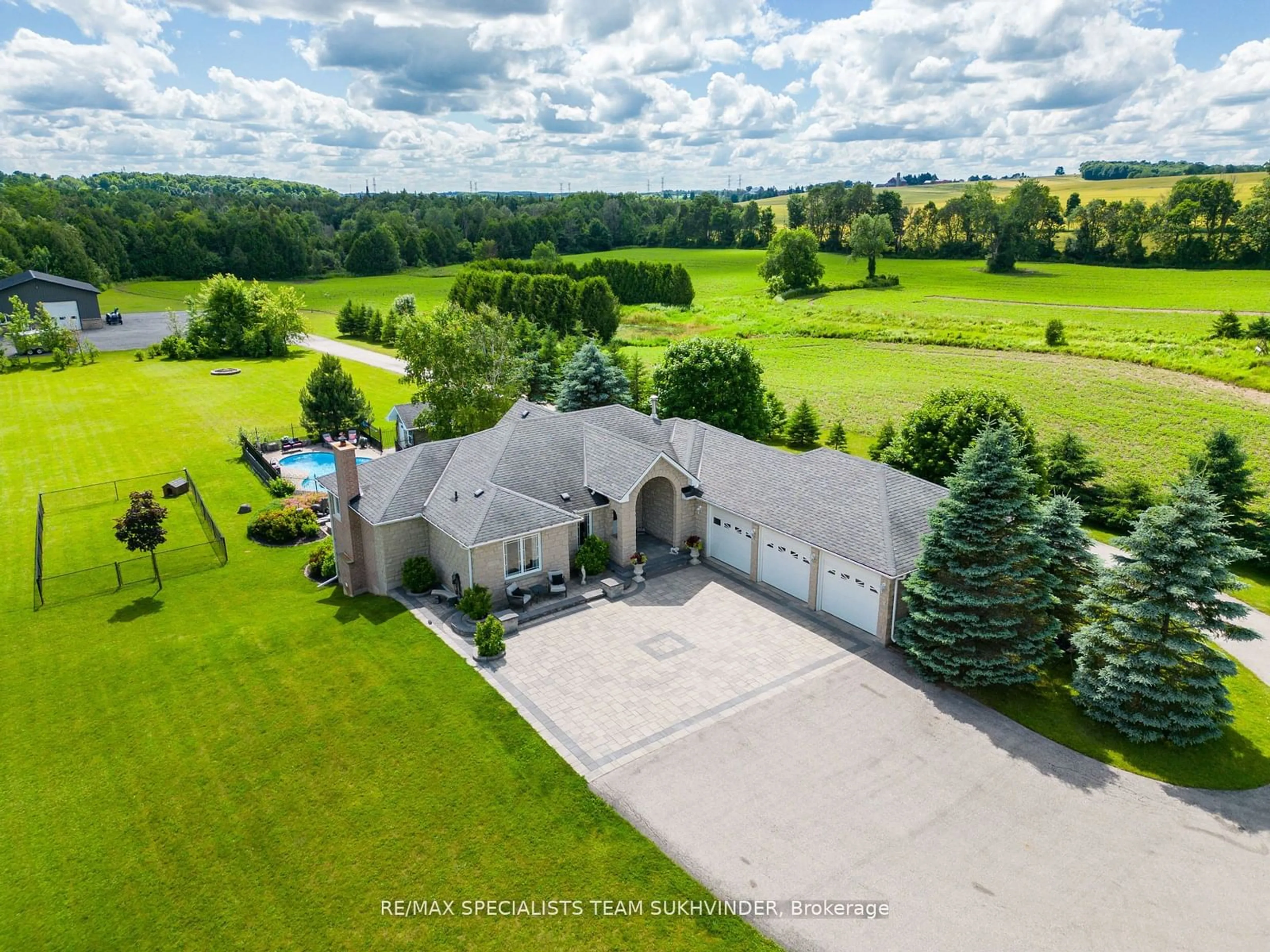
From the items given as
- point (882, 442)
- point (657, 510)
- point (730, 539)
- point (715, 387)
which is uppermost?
point (715, 387)

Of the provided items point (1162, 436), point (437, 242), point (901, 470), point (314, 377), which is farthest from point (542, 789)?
point (437, 242)

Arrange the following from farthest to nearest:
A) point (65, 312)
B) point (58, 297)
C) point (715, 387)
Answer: point (65, 312) → point (58, 297) → point (715, 387)

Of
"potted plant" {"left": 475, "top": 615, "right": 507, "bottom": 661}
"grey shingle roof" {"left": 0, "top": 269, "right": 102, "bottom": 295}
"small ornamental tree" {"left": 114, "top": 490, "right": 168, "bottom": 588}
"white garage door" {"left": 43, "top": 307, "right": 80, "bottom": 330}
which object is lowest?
"potted plant" {"left": 475, "top": 615, "right": 507, "bottom": 661}

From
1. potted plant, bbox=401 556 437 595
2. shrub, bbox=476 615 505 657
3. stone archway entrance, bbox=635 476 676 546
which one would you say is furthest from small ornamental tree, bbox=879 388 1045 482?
potted plant, bbox=401 556 437 595

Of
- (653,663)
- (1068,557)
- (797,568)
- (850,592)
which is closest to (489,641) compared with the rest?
(653,663)

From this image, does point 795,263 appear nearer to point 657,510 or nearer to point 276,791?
point 657,510

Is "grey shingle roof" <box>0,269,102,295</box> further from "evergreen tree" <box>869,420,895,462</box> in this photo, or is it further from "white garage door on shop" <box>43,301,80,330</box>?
"evergreen tree" <box>869,420,895,462</box>
